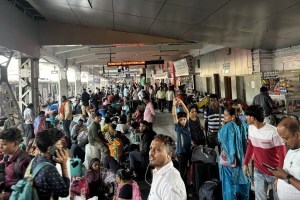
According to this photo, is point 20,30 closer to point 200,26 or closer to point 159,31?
point 159,31

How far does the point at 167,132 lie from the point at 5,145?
7658mm

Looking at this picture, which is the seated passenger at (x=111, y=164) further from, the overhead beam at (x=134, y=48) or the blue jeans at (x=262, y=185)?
the overhead beam at (x=134, y=48)

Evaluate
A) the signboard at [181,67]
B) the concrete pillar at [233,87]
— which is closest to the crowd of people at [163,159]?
the concrete pillar at [233,87]

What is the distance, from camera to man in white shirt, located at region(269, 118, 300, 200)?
2.39m

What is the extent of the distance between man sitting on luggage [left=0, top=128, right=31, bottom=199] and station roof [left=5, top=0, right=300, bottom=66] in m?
3.52

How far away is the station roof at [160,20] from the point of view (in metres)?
5.17

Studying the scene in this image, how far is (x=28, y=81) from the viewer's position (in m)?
9.52

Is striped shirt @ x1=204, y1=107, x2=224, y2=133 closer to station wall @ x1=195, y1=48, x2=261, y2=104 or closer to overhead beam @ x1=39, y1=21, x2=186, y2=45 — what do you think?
overhead beam @ x1=39, y1=21, x2=186, y2=45

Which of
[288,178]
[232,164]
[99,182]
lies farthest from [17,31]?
[288,178]

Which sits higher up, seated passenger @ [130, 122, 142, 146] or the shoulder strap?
the shoulder strap

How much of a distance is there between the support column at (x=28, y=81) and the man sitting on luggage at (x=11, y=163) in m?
6.81

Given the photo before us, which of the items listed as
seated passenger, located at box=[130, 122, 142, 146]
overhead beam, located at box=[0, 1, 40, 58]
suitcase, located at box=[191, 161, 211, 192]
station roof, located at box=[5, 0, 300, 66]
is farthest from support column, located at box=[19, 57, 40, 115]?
suitcase, located at box=[191, 161, 211, 192]

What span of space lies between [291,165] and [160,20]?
5.32m

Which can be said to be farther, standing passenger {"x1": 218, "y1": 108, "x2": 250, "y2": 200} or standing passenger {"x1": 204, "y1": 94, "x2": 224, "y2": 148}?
standing passenger {"x1": 204, "y1": 94, "x2": 224, "y2": 148}
